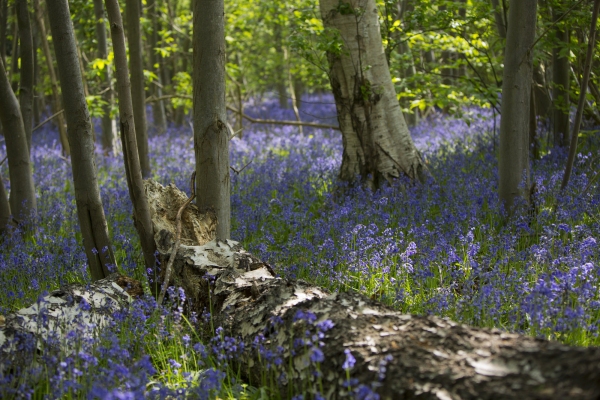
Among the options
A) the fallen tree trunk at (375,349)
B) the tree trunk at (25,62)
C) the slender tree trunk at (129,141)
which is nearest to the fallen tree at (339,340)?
the fallen tree trunk at (375,349)

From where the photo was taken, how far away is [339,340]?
261cm

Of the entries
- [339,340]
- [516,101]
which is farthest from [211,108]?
[516,101]

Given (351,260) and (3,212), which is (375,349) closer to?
(351,260)

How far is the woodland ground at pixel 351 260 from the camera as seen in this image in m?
2.89

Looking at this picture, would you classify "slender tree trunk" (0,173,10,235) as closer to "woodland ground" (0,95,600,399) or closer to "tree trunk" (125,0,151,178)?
"woodland ground" (0,95,600,399)

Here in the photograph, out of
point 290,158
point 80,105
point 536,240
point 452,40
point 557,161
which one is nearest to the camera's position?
point 80,105

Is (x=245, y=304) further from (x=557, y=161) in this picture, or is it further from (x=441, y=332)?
(x=557, y=161)

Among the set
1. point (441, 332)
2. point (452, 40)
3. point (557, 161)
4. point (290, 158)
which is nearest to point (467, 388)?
point (441, 332)

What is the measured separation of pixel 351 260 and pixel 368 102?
9.99 ft

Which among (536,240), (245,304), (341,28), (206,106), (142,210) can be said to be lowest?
(536,240)

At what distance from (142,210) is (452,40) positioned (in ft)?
20.2

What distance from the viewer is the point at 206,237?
15.1 ft

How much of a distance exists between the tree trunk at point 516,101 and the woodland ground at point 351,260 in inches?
9.8

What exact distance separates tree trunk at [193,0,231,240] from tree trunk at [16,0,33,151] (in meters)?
3.43
